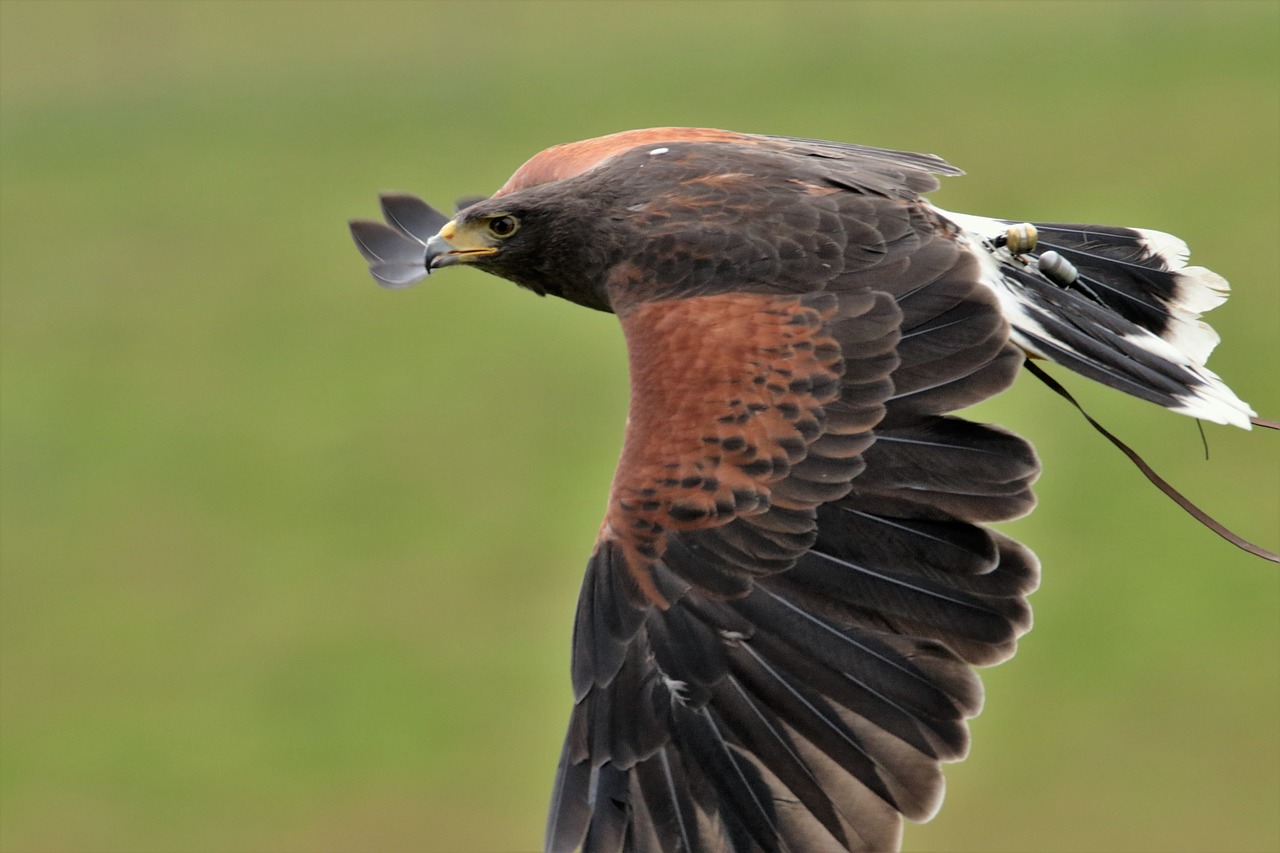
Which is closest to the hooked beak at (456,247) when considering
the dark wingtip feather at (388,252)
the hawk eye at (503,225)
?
the hawk eye at (503,225)

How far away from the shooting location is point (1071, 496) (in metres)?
22.2

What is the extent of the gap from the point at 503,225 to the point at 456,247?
207mm

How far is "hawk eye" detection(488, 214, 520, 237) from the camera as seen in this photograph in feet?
Result: 24.2

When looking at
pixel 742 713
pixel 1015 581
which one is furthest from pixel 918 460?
pixel 742 713

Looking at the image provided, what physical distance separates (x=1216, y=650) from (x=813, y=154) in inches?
617

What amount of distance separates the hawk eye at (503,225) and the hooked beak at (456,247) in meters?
0.05

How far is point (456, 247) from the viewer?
294 inches

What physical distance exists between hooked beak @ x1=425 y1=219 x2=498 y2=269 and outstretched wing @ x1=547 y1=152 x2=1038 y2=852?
1500mm

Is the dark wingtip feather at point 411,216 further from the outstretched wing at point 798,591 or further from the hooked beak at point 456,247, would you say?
the outstretched wing at point 798,591

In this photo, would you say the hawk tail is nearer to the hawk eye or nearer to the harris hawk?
the harris hawk

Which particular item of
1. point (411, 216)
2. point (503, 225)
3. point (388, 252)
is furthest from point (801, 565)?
point (411, 216)

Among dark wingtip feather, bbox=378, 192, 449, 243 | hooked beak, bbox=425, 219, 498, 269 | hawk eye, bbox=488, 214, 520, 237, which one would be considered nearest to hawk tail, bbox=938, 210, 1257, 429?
hawk eye, bbox=488, 214, 520, 237

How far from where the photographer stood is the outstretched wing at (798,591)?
5.97 meters

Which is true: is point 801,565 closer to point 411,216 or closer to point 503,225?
point 503,225
